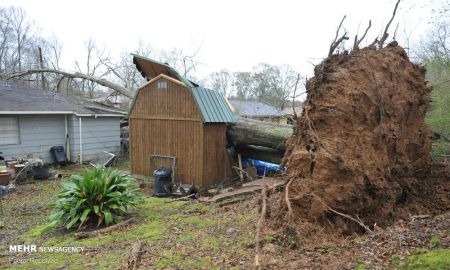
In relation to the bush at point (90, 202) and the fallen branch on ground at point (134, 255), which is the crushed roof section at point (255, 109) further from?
the fallen branch on ground at point (134, 255)

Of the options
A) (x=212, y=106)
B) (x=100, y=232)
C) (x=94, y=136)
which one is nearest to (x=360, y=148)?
(x=100, y=232)

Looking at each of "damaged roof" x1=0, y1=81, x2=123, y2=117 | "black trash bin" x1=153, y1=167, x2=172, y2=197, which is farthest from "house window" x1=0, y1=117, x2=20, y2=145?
"black trash bin" x1=153, y1=167, x2=172, y2=197

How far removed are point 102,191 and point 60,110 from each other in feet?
33.9

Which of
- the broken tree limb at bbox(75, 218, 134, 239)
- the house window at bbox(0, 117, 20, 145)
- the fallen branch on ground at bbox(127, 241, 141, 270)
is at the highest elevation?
the house window at bbox(0, 117, 20, 145)

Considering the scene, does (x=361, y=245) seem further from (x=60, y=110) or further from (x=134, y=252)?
(x=60, y=110)

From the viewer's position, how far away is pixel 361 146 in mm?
5035

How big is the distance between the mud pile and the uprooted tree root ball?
0.05 feet

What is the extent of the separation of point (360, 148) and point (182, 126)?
6826mm

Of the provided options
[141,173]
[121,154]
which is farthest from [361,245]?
[121,154]

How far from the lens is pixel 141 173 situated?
12195mm

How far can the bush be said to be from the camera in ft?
21.9

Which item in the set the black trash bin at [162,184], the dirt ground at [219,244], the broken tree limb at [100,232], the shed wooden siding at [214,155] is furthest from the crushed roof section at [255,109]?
the broken tree limb at [100,232]

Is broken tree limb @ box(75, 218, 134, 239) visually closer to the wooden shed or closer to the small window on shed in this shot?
the wooden shed

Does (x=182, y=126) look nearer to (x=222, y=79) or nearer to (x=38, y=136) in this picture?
(x=38, y=136)
